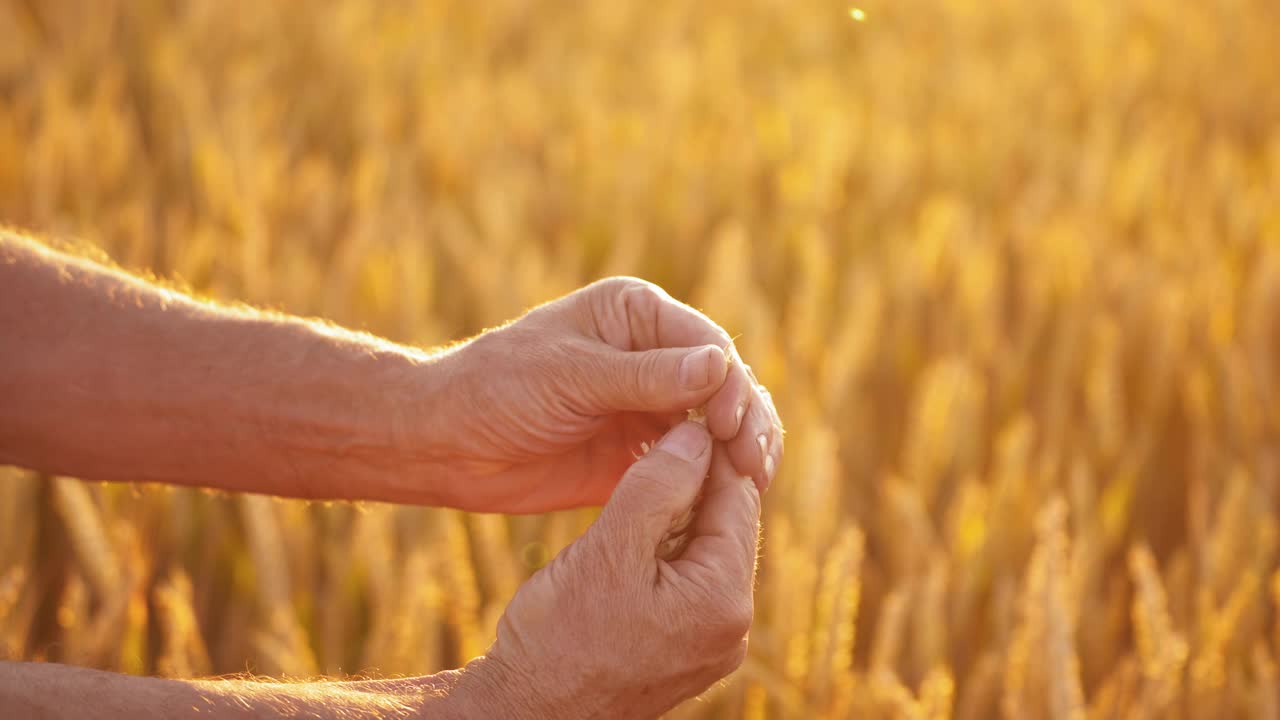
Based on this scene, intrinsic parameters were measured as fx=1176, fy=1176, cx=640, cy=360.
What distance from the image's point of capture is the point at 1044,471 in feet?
4.89

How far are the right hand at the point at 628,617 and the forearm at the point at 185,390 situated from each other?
28 centimetres

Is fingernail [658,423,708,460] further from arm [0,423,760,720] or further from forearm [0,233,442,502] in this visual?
forearm [0,233,442,502]

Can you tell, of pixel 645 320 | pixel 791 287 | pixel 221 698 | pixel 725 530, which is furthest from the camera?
pixel 791 287

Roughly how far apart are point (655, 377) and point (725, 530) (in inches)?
5.4

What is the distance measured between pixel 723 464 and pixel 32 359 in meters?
0.66

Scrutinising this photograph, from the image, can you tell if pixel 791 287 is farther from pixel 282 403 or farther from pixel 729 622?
A: pixel 729 622

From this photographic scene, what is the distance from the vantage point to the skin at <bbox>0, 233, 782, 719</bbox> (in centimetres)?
86

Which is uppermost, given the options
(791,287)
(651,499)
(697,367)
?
(791,287)

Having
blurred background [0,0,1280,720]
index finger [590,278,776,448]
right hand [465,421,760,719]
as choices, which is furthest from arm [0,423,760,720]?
blurred background [0,0,1280,720]

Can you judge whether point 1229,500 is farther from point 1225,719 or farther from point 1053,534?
point 1053,534

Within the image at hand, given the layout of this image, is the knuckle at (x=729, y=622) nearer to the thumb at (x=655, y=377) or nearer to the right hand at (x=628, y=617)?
the right hand at (x=628, y=617)

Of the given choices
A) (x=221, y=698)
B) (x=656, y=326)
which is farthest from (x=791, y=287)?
(x=221, y=698)

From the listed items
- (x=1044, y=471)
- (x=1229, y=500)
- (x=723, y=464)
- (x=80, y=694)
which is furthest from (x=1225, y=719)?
(x=80, y=694)

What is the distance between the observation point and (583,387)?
102 centimetres
